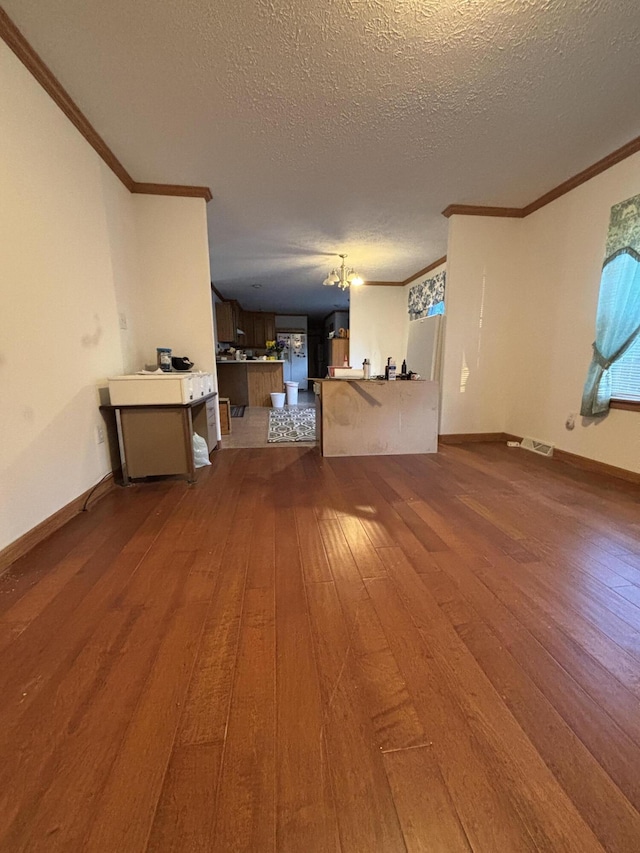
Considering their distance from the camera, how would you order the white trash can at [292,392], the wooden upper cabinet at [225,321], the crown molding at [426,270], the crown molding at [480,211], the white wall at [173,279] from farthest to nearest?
the white trash can at [292,392], the wooden upper cabinet at [225,321], the crown molding at [426,270], the crown molding at [480,211], the white wall at [173,279]

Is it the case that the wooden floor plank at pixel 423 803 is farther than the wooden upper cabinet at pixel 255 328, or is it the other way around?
the wooden upper cabinet at pixel 255 328

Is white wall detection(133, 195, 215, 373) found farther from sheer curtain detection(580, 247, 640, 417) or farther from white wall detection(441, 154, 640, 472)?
sheer curtain detection(580, 247, 640, 417)

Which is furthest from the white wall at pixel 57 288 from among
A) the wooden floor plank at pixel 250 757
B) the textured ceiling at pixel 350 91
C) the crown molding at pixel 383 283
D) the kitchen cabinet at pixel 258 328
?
the kitchen cabinet at pixel 258 328

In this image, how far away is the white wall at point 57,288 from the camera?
1.55m

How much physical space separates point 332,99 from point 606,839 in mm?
3021

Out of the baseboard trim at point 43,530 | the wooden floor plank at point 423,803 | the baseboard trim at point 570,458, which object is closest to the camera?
the wooden floor plank at point 423,803

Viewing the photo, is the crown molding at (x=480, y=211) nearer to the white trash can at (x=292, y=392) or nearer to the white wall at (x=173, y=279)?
the white wall at (x=173, y=279)

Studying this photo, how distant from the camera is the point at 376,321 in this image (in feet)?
20.4

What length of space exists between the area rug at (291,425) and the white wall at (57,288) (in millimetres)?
1775

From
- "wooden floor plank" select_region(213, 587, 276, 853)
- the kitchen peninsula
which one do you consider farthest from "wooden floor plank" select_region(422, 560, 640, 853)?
the kitchen peninsula

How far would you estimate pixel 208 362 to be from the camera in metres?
3.26

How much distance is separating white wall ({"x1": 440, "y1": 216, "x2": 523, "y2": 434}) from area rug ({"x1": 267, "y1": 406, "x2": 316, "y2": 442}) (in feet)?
5.37

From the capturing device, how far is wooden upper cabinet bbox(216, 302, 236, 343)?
6.71m

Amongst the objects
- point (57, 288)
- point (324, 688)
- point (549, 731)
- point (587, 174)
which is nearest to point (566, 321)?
point (587, 174)
